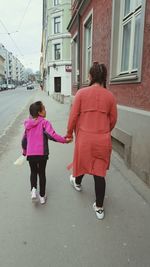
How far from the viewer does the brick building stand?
3660 millimetres

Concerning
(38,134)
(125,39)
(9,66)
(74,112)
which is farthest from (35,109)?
(9,66)

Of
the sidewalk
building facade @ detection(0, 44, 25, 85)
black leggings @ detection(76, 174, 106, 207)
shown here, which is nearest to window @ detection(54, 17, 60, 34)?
the sidewalk

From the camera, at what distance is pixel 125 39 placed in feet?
16.9

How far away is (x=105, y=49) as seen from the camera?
19.4 ft

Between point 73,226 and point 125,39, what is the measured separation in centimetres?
419

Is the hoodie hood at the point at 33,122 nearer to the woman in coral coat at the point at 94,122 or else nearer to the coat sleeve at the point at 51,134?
the coat sleeve at the point at 51,134

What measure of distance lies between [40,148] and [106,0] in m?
4.54

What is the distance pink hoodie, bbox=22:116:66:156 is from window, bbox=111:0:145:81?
214 cm

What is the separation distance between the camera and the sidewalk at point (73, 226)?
2195 mm

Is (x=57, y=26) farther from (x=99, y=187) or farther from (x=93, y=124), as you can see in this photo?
(x=99, y=187)

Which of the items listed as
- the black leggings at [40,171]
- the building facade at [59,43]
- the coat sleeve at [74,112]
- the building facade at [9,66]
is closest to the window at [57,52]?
the building facade at [59,43]

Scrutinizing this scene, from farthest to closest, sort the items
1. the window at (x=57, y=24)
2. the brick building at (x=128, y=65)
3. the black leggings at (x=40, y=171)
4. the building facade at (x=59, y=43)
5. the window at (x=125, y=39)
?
1. the window at (x=57, y=24)
2. the building facade at (x=59, y=43)
3. the window at (x=125, y=39)
4. the brick building at (x=128, y=65)
5. the black leggings at (x=40, y=171)

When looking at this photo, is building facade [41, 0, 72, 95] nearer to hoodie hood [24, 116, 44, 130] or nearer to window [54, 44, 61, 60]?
window [54, 44, 61, 60]

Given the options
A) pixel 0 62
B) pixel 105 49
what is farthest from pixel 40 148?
pixel 0 62
